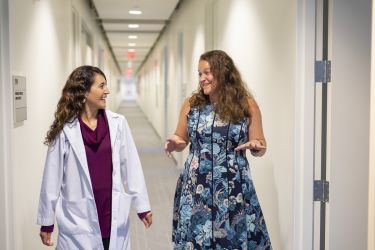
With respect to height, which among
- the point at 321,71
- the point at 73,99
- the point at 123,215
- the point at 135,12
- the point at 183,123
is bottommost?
the point at 123,215

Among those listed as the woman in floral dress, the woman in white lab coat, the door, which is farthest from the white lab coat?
the door

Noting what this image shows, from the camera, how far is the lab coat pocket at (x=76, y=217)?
2027 mm

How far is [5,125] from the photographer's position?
7.27ft

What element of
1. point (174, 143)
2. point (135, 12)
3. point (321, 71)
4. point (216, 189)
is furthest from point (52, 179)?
point (135, 12)

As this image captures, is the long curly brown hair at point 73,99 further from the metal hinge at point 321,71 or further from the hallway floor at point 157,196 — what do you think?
the hallway floor at point 157,196

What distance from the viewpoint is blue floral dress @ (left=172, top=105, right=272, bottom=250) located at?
2268mm

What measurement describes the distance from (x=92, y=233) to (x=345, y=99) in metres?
1.39

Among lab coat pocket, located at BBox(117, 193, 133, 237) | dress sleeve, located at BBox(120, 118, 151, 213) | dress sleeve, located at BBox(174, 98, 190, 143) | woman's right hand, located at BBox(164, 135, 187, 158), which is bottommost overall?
lab coat pocket, located at BBox(117, 193, 133, 237)

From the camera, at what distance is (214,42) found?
15.6 feet

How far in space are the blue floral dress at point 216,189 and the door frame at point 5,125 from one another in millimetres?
842

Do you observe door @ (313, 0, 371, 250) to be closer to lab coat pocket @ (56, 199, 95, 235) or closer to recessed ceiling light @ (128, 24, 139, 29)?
lab coat pocket @ (56, 199, 95, 235)

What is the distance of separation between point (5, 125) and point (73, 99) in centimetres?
39

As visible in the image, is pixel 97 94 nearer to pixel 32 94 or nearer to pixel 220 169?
pixel 220 169

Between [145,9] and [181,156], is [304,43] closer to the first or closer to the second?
[181,156]
